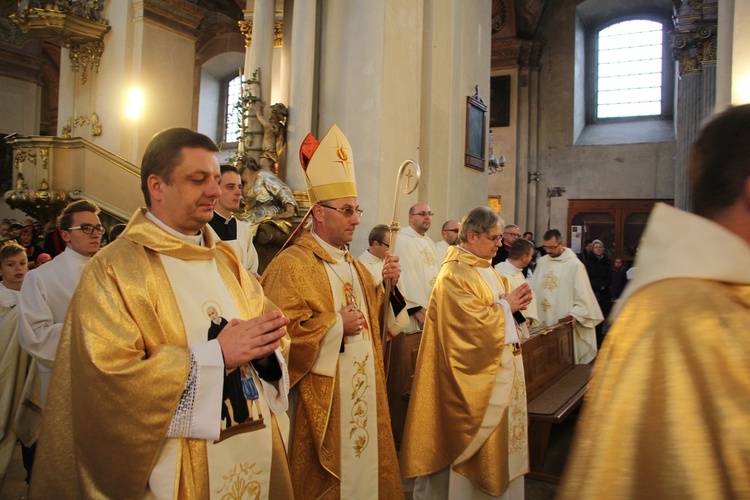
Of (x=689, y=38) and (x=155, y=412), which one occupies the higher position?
(x=689, y=38)

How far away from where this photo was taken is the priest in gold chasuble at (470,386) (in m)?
3.62

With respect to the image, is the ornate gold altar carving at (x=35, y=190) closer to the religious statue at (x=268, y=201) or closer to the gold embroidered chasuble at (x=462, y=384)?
the religious statue at (x=268, y=201)

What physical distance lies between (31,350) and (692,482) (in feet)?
10.3

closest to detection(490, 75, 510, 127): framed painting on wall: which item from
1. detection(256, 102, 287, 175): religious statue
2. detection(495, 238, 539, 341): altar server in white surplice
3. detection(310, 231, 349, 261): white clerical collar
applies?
detection(256, 102, 287, 175): religious statue

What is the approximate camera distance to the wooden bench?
15.7ft

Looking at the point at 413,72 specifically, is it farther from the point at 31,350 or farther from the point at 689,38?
the point at 689,38

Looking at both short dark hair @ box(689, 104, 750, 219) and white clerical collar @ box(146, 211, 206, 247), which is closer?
short dark hair @ box(689, 104, 750, 219)

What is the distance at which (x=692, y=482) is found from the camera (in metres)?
0.99

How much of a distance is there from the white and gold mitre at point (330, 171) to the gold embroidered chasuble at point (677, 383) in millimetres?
2211

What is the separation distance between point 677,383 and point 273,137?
22.8 ft

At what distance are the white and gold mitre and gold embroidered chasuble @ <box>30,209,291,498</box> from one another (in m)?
1.31

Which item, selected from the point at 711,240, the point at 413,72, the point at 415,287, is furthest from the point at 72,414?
the point at 413,72

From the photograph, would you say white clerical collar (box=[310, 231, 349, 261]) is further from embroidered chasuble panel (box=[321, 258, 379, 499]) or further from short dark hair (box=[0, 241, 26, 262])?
short dark hair (box=[0, 241, 26, 262])

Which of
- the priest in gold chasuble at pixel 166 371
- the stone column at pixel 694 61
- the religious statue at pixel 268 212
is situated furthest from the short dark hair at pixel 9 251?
the stone column at pixel 694 61
